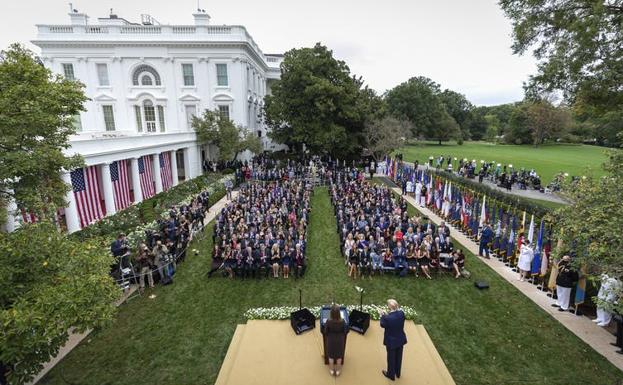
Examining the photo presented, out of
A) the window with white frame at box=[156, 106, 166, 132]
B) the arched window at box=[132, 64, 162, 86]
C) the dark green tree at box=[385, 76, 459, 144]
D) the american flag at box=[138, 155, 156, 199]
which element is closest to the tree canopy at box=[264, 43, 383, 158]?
the window with white frame at box=[156, 106, 166, 132]

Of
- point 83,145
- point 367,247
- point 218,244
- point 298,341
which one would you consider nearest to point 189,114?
point 83,145

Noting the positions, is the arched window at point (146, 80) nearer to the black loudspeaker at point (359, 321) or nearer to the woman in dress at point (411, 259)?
the woman in dress at point (411, 259)

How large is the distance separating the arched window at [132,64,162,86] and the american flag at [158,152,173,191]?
45.7ft

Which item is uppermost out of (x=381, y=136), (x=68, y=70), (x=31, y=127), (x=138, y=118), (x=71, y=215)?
(x=68, y=70)

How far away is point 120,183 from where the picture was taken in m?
21.5

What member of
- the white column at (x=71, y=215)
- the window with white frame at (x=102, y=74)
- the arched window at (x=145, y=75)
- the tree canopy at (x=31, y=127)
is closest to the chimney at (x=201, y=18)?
the arched window at (x=145, y=75)

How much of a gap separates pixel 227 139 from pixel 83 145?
15058 mm

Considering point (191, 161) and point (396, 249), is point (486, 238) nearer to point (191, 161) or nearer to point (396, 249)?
point (396, 249)

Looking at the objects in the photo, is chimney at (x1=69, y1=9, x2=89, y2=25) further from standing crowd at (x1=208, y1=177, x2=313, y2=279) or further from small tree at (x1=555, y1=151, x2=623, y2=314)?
small tree at (x1=555, y1=151, x2=623, y2=314)

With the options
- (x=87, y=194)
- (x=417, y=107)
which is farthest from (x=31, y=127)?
(x=417, y=107)

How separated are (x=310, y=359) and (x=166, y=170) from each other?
77.3 ft

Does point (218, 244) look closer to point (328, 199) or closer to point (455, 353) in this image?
point (455, 353)

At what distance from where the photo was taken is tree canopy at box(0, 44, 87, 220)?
25.9 feet

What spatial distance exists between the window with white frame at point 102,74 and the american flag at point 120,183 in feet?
66.0
